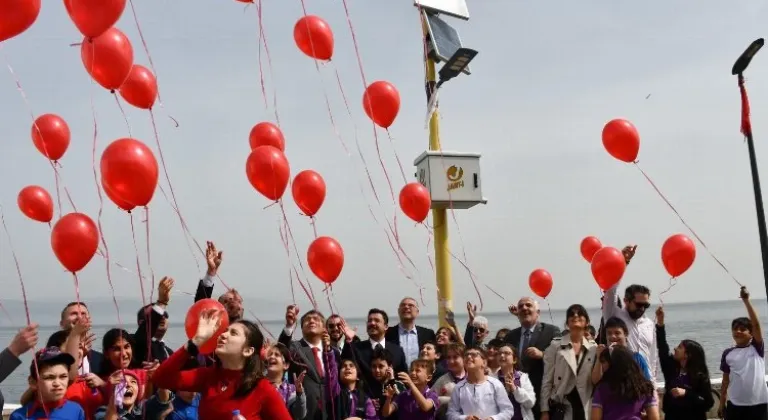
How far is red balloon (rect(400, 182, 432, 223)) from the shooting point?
25.2 feet

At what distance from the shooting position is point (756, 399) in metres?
6.54

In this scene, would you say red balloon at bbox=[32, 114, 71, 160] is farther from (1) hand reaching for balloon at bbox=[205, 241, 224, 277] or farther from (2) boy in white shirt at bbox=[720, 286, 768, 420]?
(2) boy in white shirt at bbox=[720, 286, 768, 420]

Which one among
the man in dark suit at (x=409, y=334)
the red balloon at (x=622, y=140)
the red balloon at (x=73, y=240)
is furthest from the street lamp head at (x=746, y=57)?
the red balloon at (x=73, y=240)

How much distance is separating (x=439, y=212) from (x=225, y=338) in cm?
642

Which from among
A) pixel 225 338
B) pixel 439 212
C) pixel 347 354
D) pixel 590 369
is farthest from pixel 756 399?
pixel 225 338

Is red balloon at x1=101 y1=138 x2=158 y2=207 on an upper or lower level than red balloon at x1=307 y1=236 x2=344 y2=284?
upper

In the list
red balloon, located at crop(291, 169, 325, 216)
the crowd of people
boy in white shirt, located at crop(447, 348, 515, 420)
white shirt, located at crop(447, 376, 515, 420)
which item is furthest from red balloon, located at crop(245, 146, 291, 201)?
white shirt, located at crop(447, 376, 515, 420)

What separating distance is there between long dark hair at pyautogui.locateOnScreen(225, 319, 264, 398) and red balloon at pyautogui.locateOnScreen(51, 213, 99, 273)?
1.73 meters

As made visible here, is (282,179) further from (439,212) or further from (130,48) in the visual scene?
(439,212)

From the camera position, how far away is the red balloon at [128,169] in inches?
182

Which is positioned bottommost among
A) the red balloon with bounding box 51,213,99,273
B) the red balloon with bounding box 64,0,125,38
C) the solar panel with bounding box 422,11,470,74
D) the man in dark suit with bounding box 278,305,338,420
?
the man in dark suit with bounding box 278,305,338,420

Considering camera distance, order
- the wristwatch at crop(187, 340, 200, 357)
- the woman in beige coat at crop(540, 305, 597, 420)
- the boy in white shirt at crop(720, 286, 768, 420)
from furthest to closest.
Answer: the boy in white shirt at crop(720, 286, 768, 420) < the woman in beige coat at crop(540, 305, 597, 420) < the wristwatch at crop(187, 340, 200, 357)

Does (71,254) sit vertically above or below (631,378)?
above

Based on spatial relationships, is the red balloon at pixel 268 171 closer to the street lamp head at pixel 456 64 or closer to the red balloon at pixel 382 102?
the red balloon at pixel 382 102
